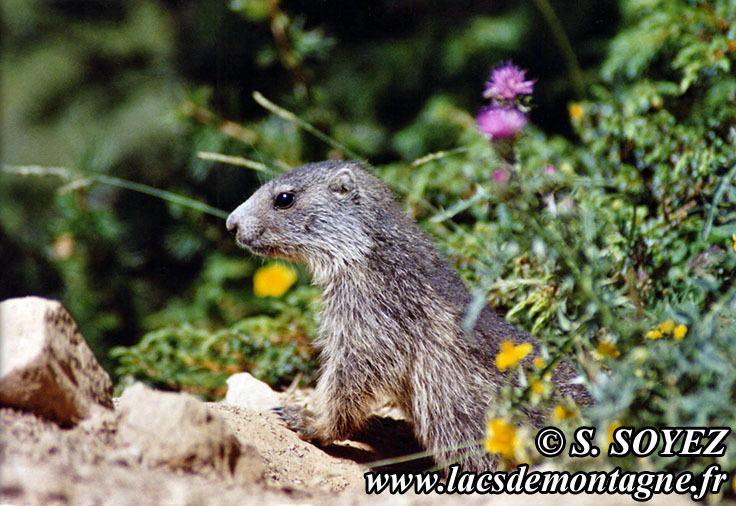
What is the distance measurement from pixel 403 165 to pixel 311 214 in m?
1.82

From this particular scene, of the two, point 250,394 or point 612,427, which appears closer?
point 612,427

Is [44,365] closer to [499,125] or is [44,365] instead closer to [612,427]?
[499,125]

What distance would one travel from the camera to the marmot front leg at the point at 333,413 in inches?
127

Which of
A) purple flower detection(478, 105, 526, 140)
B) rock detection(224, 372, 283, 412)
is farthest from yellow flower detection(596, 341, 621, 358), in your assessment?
rock detection(224, 372, 283, 412)

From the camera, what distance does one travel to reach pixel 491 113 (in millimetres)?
2240

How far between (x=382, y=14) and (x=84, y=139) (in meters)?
2.78

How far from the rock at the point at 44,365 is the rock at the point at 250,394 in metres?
1.22

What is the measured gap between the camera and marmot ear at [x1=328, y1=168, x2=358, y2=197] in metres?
3.62

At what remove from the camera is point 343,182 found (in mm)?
3631

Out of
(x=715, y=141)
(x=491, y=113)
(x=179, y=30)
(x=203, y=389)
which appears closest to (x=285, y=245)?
(x=203, y=389)

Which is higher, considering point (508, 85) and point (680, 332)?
point (508, 85)

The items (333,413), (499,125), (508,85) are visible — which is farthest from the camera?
(333,413)

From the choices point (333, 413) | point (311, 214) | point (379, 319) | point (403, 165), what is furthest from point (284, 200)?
point (403, 165)

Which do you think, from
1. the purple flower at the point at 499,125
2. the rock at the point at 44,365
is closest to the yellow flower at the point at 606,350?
the purple flower at the point at 499,125
